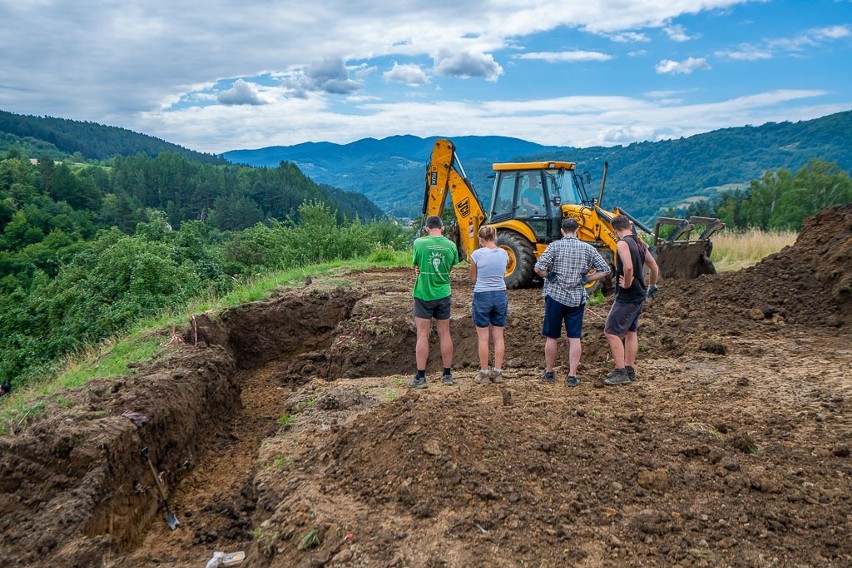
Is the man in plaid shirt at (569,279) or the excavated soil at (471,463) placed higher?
the man in plaid shirt at (569,279)

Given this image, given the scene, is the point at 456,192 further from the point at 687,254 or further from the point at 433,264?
the point at 433,264

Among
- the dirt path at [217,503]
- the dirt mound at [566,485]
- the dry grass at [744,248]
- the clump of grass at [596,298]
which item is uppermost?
the dirt mound at [566,485]

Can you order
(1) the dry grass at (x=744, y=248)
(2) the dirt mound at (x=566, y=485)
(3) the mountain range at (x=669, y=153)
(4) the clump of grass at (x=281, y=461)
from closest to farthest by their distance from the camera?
1. (2) the dirt mound at (x=566, y=485)
2. (4) the clump of grass at (x=281, y=461)
3. (1) the dry grass at (x=744, y=248)
4. (3) the mountain range at (x=669, y=153)

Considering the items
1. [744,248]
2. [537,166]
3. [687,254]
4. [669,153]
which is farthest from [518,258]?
[669,153]

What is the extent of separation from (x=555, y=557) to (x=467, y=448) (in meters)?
1.20

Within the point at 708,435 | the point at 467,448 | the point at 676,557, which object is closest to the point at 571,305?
the point at 708,435

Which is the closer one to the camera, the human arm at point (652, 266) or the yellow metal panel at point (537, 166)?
the human arm at point (652, 266)

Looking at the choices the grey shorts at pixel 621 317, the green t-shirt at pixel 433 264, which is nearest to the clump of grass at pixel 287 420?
the green t-shirt at pixel 433 264

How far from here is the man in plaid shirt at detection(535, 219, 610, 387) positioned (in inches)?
243

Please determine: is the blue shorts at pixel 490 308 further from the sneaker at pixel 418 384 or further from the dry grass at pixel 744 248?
the dry grass at pixel 744 248

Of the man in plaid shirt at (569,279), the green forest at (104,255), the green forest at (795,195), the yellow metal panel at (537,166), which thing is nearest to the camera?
the man in plaid shirt at (569,279)

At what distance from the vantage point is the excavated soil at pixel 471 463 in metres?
3.52

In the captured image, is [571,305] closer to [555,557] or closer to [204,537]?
[555,557]

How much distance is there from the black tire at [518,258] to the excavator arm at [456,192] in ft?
3.73
